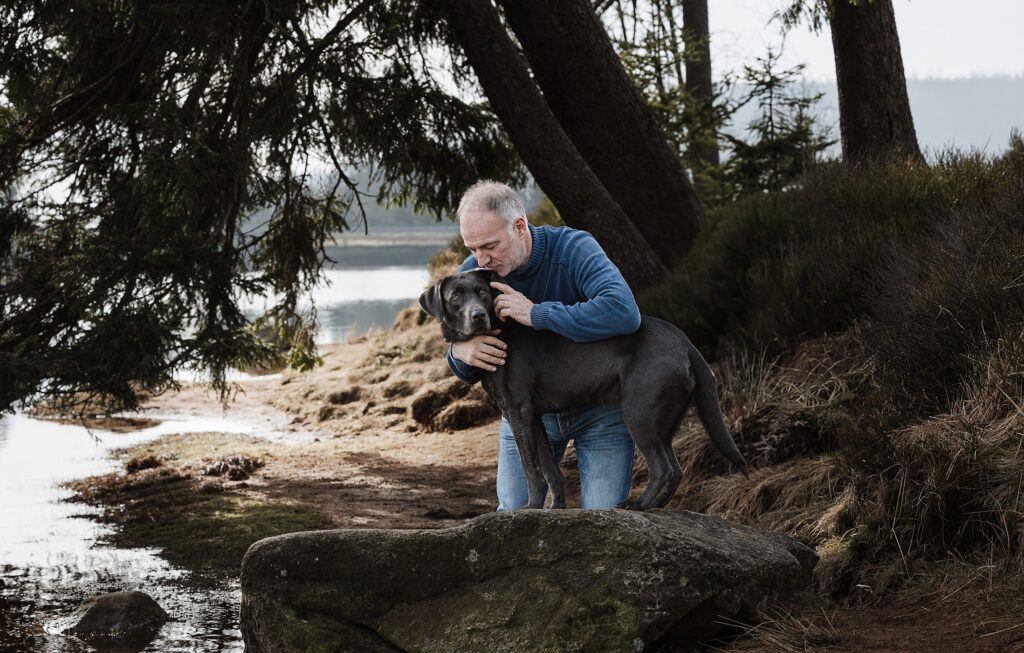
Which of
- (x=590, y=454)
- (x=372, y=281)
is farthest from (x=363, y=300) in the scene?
(x=590, y=454)

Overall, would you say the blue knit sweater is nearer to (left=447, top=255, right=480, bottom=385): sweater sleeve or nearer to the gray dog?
(left=447, top=255, right=480, bottom=385): sweater sleeve

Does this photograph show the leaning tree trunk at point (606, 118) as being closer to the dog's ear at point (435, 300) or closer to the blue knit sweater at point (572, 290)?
the blue knit sweater at point (572, 290)

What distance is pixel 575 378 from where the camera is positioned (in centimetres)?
404

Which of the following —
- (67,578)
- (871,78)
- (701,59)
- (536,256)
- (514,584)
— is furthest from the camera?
(701,59)

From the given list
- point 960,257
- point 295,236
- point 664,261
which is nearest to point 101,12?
point 295,236

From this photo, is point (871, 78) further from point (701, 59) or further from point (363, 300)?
point (363, 300)

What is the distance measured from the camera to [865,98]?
11.5 meters

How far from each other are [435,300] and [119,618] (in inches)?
173

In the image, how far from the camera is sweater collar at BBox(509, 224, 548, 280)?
13.9 feet

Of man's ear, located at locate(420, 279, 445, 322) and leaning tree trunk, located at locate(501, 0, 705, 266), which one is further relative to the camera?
leaning tree trunk, located at locate(501, 0, 705, 266)

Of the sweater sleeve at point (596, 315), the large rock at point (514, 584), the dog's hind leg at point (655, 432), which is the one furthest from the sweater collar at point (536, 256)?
the large rock at point (514, 584)

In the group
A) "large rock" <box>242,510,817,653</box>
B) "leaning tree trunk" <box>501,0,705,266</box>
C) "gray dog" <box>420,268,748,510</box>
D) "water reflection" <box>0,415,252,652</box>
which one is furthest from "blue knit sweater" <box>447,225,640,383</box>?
"leaning tree trunk" <box>501,0,705,266</box>

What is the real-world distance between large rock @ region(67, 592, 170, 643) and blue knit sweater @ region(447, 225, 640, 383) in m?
4.06

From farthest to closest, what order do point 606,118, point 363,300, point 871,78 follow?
point 363,300, point 871,78, point 606,118
